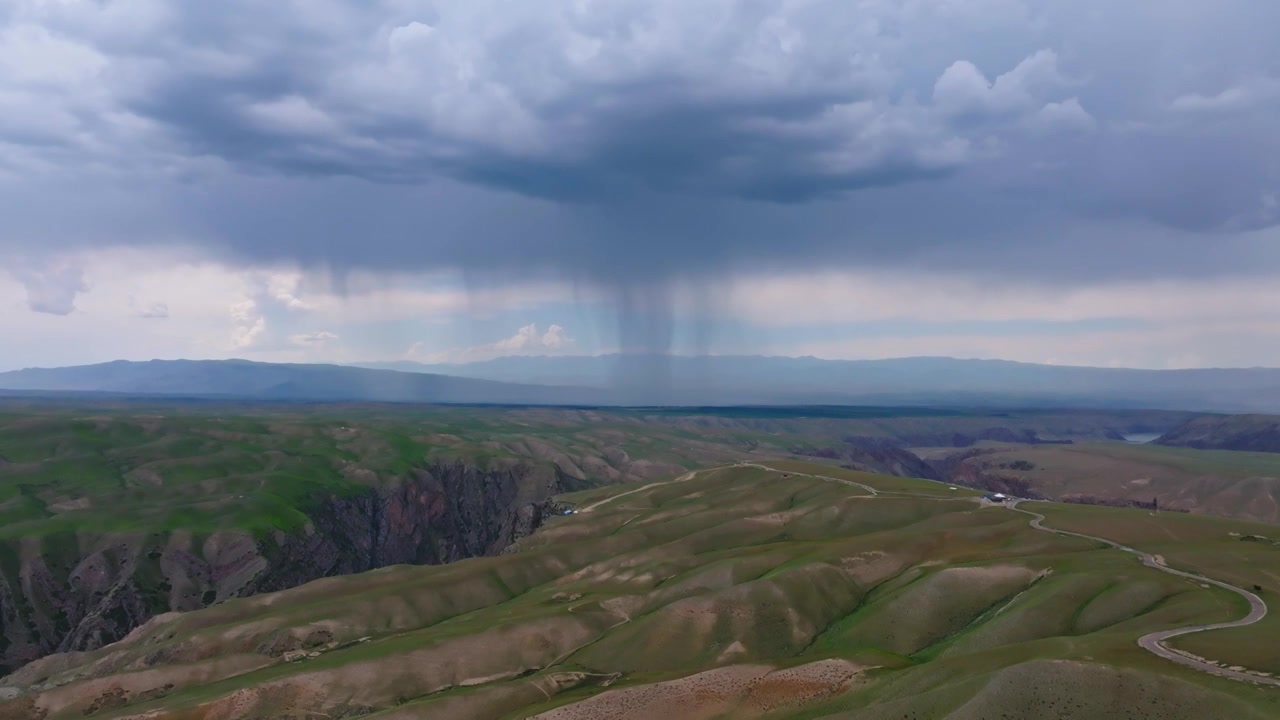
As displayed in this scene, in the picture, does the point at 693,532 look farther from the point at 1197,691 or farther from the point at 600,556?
the point at 1197,691

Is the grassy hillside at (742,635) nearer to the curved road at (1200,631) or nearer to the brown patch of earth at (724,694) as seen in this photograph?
the brown patch of earth at (724,694)

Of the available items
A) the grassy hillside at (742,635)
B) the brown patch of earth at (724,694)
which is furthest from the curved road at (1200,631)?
the brown patch of earth at (724,694)

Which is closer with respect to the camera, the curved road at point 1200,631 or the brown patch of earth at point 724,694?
the curved road at point 1200,631

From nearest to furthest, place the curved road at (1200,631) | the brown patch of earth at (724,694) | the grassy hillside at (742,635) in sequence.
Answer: the curved road at (1200,631) → the grassy hillside at (742,635) → the brown patch of earth at (724,694)

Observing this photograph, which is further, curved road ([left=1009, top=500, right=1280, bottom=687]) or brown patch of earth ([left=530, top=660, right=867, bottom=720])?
brown patch of earth ([left=530, top=660, right=867, bottom=720])

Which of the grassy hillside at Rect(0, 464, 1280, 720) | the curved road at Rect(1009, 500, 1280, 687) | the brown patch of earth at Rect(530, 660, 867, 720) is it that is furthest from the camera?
the brown patch of earth at Rect(530, 660, 867, 720)

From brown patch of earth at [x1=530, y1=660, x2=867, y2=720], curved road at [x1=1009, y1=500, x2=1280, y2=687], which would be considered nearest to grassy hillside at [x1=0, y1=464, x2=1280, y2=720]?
brown patch of earth at [x1=530, y1=660, x2=867, y2=720]

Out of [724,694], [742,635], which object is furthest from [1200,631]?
[742,635]

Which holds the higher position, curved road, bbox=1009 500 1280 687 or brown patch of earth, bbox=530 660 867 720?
curved road, bbox=1009 500 1280 687

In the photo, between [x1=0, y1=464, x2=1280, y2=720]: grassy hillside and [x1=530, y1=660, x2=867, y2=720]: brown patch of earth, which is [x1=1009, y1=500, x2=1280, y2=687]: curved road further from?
[x1=530, y1=660, x2=867, y2=720]: brown patch of earth

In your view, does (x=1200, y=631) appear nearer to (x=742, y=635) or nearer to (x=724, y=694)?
(x=724, y=694)
